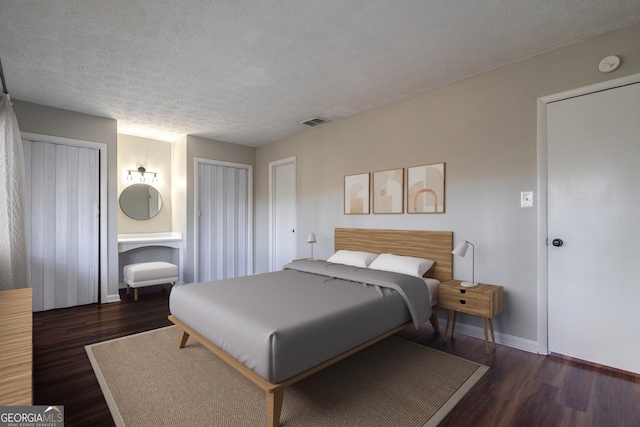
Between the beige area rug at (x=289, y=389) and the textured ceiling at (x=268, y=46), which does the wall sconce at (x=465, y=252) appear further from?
the textured ceiling at (x=268, y=46)

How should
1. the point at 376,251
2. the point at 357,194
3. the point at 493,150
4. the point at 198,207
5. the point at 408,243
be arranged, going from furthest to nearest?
the point at 198,207 < the point at 357,194 < the point at 376,251 < the point at 408,243 < the point at 493,150

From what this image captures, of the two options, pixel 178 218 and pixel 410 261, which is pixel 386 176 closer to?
pixel 410 261

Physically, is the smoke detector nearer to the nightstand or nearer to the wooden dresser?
the nightstand

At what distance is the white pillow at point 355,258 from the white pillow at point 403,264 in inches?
5.6

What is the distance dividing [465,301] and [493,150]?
144cm

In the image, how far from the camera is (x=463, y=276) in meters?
3.04

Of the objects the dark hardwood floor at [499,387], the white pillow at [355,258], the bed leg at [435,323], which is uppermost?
the white pillow at [355,258]

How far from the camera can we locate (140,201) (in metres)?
5.15

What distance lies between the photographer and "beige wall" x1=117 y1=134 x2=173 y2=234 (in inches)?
196

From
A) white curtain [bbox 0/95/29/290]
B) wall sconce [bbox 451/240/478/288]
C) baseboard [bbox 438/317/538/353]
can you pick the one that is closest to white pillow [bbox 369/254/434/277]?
wall sconce [bbox 451/240/478/288]

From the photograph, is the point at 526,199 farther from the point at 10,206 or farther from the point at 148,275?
the point at 148,275

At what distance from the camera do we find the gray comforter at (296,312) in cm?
165

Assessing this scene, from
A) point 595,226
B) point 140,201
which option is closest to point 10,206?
point 140,201

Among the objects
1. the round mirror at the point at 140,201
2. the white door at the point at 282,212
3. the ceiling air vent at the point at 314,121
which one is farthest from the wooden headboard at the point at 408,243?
the round mirror at the point at 140,201
